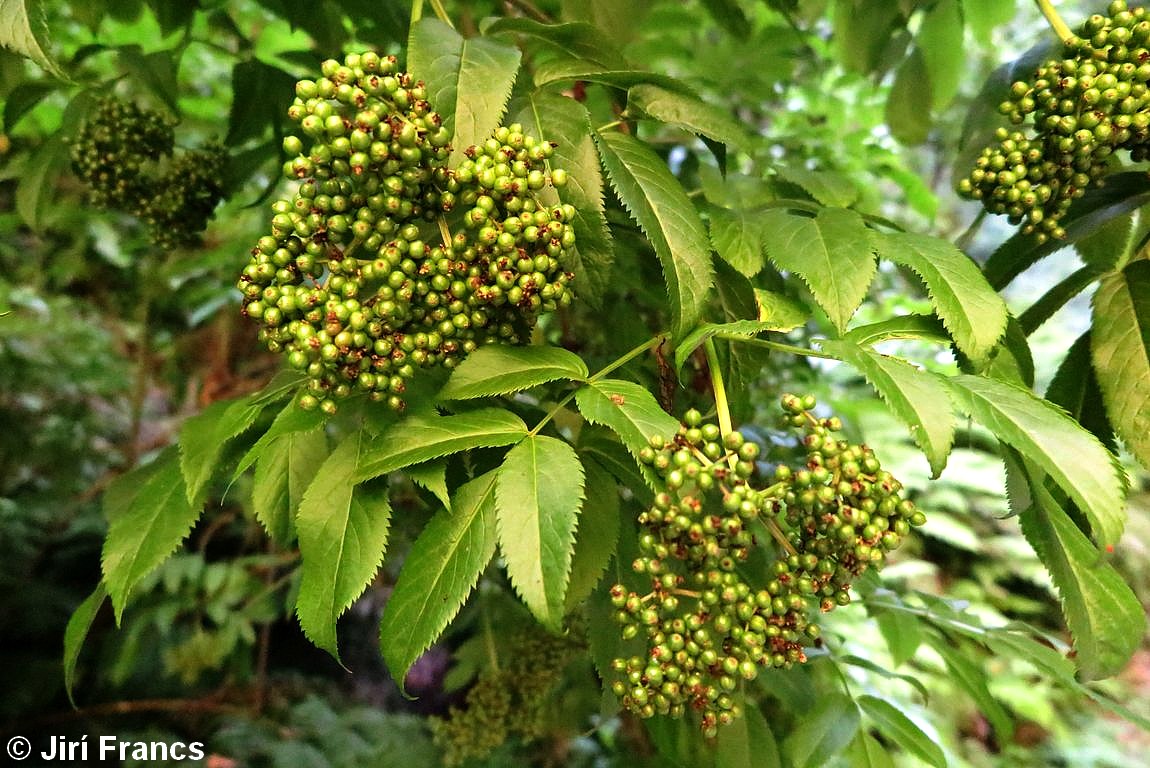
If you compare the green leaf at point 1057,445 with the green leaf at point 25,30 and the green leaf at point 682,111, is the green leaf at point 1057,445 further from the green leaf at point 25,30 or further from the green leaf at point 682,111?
the green leaf at point 25,30

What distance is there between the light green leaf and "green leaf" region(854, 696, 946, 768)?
847 mm

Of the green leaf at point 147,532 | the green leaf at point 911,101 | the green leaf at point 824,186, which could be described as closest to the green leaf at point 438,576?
the green leaf at point 147,532

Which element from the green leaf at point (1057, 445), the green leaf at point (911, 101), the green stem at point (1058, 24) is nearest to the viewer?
the green leaf at point (1057, 445)

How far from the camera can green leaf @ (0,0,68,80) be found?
0.98m

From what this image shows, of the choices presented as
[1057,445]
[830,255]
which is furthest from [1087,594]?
[830,255]

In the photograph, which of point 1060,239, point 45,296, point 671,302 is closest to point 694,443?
point 671,302

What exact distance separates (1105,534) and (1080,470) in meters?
0.07

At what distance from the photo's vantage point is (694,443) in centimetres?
84

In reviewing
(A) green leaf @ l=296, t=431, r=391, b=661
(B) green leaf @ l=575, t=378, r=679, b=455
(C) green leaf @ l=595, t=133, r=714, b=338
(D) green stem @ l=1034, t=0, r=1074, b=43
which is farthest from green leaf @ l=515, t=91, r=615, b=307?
(D) green stem @ l=1034, t=0, r=1074, b=43

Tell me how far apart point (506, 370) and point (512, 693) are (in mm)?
1237

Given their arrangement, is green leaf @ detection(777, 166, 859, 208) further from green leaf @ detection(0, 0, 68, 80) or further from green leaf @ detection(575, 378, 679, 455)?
green leaf @ detection(0, 0, 68, 80)

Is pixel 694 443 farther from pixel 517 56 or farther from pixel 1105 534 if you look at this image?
pixel 517 56

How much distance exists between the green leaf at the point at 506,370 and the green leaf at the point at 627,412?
6 centimetres

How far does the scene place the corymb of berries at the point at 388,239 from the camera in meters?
0.86
